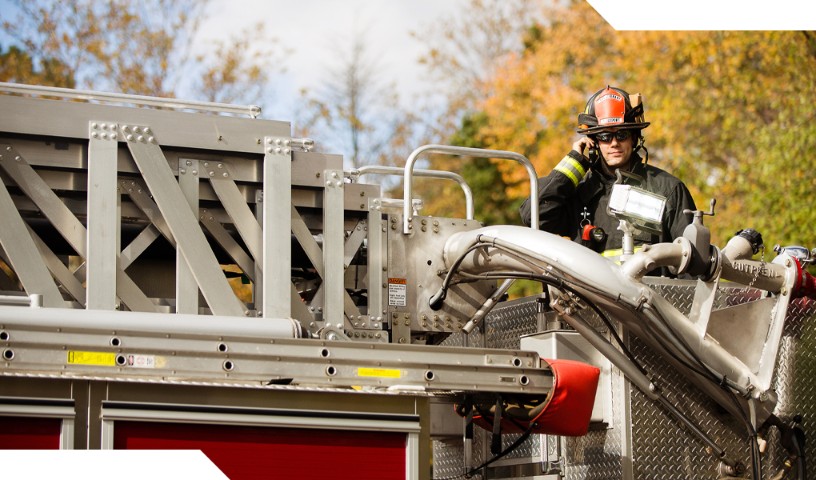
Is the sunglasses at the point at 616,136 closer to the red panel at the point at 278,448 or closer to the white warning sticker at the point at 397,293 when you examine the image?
the white warning sticker at the point at 397,293

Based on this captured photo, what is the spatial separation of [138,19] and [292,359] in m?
17.8

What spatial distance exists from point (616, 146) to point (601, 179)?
8.0 inches

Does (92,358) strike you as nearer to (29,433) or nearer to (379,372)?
(29,433)

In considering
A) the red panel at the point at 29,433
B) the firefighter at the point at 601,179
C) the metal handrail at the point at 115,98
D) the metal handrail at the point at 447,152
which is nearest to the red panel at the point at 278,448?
the red panel at the point at 29,433

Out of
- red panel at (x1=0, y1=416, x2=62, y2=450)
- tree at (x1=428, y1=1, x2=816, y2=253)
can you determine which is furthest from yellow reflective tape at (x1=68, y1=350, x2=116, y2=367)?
tree at (x1=428, y1=1, x2=816, y2=253)

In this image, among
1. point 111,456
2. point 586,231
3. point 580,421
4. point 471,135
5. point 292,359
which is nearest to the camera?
point 111,456

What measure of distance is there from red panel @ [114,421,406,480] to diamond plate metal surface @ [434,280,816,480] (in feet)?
4.03

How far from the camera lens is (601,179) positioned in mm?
6438

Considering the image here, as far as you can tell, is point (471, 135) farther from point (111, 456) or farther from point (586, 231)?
point (111, 456)

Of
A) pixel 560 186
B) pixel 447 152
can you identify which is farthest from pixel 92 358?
pixel 560 186

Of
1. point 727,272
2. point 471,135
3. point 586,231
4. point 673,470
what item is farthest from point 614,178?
point 471,135

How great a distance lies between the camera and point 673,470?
5387 millimetres

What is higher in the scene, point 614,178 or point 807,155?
point 807,155

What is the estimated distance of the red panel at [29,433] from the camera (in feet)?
13.4
